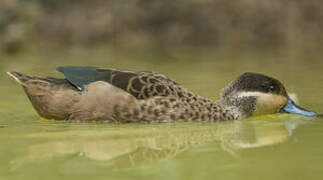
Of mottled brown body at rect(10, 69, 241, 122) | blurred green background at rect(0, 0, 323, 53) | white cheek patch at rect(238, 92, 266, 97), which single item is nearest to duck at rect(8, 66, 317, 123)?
mottled brown body at rect(10, 69, 241, 122)

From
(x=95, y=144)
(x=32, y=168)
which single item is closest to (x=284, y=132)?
(x=95, y=144)

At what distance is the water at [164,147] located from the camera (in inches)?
187

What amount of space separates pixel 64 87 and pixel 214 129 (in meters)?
1.31

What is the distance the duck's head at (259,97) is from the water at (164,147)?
0.11m

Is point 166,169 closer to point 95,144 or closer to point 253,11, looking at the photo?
point 95,144

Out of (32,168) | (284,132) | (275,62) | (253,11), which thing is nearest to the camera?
(32,168)

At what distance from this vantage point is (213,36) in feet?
55.2

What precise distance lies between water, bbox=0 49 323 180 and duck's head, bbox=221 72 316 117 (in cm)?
11

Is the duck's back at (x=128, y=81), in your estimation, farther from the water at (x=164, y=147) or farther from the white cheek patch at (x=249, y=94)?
the white cheek patch at (x=249, y=94)

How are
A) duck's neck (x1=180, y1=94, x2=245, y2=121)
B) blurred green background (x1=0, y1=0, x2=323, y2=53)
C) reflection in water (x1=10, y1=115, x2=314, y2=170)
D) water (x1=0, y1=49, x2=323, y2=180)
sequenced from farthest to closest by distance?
blurred green background (x1=0, y1=0, x2=323, y2=53) < duck's neck (x1=180, y1=94, x2=245, y2=121) < reflection in water (x1=10, y1=115, x2=314, y2=170) < water (x1=0, y1=49, x2=323, y2=180)

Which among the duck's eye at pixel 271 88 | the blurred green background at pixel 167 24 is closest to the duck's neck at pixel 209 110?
the duck's eye at pixel 271 88

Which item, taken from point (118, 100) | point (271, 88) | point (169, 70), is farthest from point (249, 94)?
point (169, 70)

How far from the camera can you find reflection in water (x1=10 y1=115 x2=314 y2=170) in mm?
5262

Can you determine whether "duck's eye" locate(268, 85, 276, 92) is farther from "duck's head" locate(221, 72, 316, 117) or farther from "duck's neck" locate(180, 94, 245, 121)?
"duck's neck" locate(180, 94, 245, 121)
